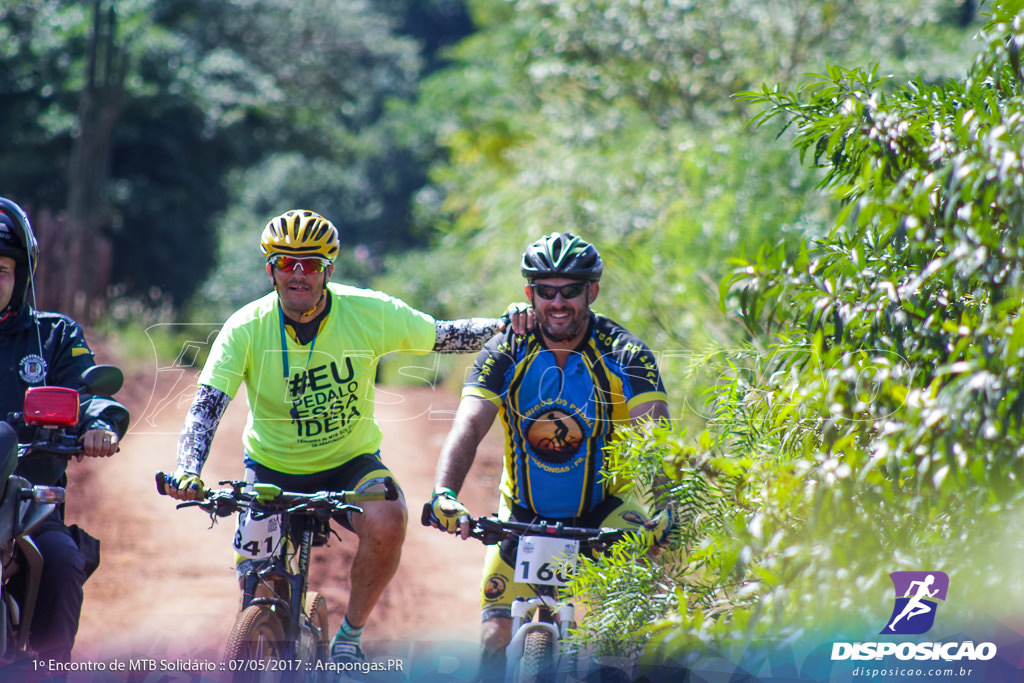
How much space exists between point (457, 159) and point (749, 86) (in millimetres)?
7353

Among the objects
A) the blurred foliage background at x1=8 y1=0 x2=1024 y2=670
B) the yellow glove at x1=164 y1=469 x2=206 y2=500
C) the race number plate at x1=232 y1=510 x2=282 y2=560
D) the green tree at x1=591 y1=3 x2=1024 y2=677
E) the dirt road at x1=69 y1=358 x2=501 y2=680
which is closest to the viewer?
the green tree at x1=591 y1=3 x2=1024 y2=677

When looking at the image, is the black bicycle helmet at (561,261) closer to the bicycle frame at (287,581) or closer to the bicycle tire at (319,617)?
the bicycle frame at (287,581)

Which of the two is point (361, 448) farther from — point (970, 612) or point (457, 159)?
point (457, 159)

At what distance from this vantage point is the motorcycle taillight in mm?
3945

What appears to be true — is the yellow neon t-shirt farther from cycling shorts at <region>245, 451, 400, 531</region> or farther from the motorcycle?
the motorcycle

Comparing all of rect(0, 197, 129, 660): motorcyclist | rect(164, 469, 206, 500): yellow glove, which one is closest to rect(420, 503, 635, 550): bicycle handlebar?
rect(164, 469, 206, 500): yellow glove

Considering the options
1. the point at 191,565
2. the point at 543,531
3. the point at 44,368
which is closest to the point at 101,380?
the point at 44,368

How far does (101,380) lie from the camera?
410cm

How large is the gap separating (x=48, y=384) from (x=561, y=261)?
2.23 m

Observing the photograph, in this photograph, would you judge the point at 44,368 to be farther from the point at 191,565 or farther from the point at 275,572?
the point at 191,565

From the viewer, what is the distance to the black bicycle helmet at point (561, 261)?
4.67 m

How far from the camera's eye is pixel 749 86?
668 inches

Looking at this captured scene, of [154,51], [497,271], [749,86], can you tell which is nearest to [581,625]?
[497,271]

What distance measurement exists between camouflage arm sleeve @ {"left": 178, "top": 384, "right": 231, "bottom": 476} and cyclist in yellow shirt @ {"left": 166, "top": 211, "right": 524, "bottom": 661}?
2 centimetres
